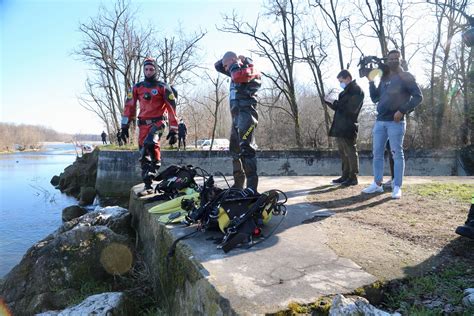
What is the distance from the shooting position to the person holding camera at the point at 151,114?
5195 millimetres

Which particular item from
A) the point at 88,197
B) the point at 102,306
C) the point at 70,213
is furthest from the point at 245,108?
the point at 88,197

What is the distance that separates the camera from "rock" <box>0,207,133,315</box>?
340 cm

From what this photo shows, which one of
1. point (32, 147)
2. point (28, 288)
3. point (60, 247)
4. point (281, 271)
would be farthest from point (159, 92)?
point (32, 147)

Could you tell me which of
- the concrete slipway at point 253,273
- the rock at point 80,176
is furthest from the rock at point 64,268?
the rock at point 80,176

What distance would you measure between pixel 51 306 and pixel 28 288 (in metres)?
0.55

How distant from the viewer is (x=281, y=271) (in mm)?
2275

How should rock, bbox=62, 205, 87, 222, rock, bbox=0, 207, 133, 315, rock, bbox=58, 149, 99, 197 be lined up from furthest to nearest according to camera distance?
rock, bbox=58, 149, 99, 197
rock, bbox=62, 205, 87, 222
rock, bbox=0, 207, 133, 315

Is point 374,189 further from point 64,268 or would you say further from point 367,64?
point 64,268

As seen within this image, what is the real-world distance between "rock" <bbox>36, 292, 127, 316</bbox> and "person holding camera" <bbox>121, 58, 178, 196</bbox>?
2476mm

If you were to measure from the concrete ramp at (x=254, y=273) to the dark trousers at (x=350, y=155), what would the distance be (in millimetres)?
2676

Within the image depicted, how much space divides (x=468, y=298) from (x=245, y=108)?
3.10m

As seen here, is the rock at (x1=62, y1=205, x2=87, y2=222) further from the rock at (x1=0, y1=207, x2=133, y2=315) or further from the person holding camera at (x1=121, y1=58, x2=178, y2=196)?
the rock at (x1=0, y1=207, x2=133, y2=315)

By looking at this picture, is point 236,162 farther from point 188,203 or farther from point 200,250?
point 200,250

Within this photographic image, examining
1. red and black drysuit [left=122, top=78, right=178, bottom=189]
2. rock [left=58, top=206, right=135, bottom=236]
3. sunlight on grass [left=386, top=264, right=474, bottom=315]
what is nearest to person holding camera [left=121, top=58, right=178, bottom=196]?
red and black drysuit [left=122, top=78, right=178, bottom=189]
